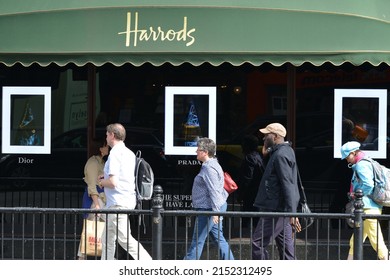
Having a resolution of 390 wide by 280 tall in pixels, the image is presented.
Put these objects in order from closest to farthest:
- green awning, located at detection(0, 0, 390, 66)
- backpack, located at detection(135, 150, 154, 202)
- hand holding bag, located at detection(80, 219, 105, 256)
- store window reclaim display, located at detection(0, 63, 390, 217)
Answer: hand holding bag, located at detection(80, 219, 105, 256)
backpack, located at detection(135, 150, 154, 202)
green awning, located at detection(0, 0, 390, 66)
store window reclaim display, located at detection(0, 63, 390, 217)

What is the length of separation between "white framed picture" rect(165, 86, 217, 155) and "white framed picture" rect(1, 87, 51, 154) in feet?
5.20

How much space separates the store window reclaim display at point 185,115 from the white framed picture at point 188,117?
13 mm

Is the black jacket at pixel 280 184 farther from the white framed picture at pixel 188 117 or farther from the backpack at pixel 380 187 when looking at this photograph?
the white framed picture at pixel 188 117

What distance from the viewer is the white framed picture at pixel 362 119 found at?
11.8m

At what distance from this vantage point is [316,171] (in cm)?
1212

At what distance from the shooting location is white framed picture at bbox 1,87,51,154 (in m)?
12.0

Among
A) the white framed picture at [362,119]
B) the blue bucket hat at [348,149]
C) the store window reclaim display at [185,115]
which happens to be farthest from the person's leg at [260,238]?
the white framed picture at [362,119]

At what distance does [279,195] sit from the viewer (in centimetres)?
1022

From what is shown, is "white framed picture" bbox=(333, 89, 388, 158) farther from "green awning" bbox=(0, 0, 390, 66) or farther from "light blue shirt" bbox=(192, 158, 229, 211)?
"light blue shirt" bbox=(192, 158, 229, 211)

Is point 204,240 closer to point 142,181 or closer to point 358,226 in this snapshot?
point 142,181

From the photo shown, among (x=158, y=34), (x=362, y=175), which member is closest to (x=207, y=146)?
(x=158, y=34)

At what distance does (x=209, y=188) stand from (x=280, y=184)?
2.83 feet

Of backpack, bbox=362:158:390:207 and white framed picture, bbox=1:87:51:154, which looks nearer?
backpack, bbox=362:158:390:207

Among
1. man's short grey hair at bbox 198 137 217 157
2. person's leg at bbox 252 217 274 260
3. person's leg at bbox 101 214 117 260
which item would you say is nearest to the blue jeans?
person's leg at bbox 252 217 274 260
